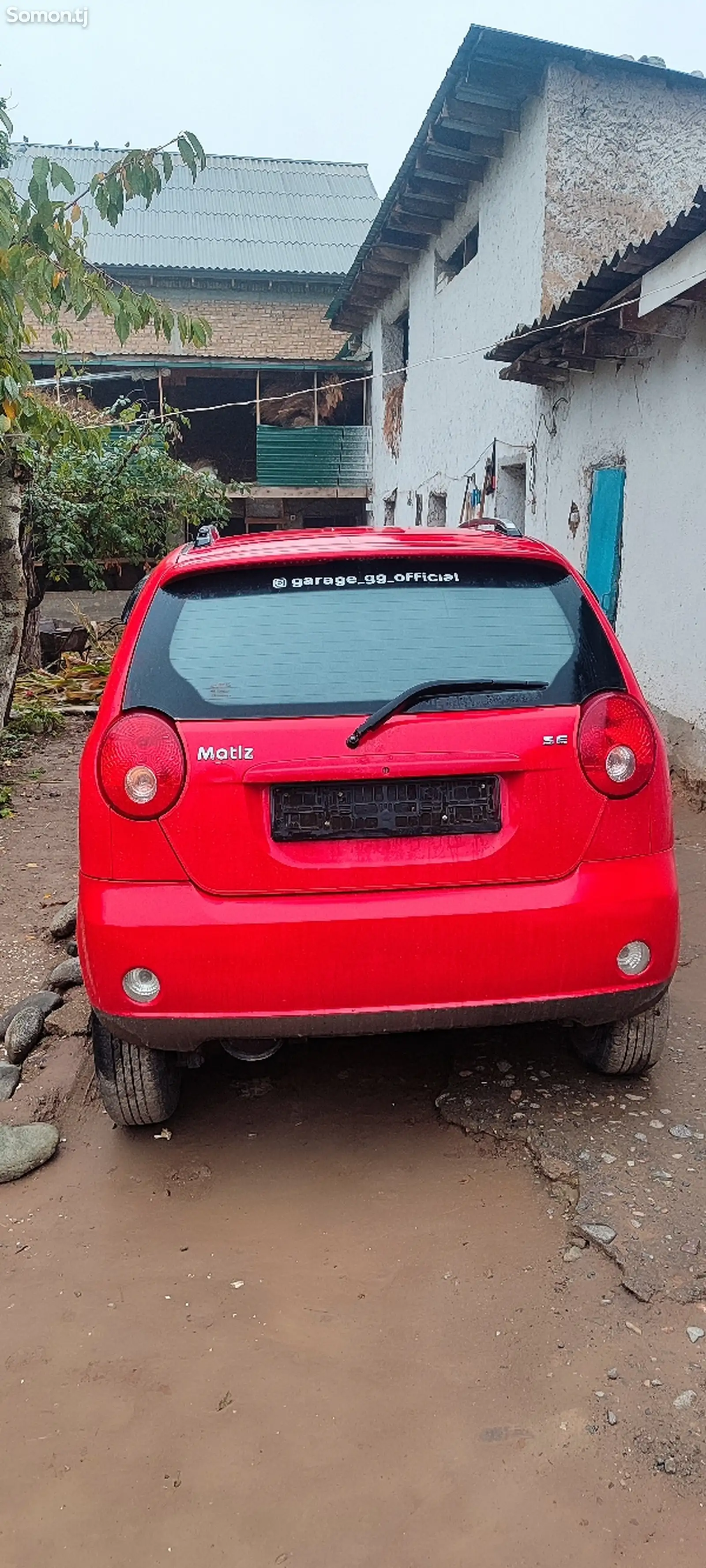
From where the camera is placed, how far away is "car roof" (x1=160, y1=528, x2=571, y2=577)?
2951mm

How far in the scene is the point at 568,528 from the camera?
32.7 ft

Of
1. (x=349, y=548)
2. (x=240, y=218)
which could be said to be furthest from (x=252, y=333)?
(x=349, y=548)

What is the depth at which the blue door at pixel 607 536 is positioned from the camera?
865cm

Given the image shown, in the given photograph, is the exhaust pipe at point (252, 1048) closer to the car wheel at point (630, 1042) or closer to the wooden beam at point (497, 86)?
the car wheel at point (630, 1042)

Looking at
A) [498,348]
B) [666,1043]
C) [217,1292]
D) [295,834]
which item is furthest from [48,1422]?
[498,348]

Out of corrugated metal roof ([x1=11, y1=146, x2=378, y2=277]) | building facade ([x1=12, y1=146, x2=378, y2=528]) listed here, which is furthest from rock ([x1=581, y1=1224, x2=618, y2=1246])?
corrugated metal roof ([x1=11, y1=146, x2=378, y2=277])

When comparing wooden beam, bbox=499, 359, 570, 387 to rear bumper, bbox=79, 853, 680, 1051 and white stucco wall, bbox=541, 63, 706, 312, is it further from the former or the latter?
rear bumper, bbox=79, 853, 680, 1051

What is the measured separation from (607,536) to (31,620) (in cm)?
675

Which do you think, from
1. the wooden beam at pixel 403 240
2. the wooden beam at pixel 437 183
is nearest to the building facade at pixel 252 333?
the wooden beam at pixel 403 240

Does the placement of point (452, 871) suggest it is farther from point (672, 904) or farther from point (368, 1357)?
point (368, 1357)

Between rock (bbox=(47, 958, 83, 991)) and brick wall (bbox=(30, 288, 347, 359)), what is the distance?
21.7 metres

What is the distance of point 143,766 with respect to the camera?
8.75 ft

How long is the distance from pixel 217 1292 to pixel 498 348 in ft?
26.9

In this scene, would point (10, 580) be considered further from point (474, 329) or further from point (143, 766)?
point (474, 329)
